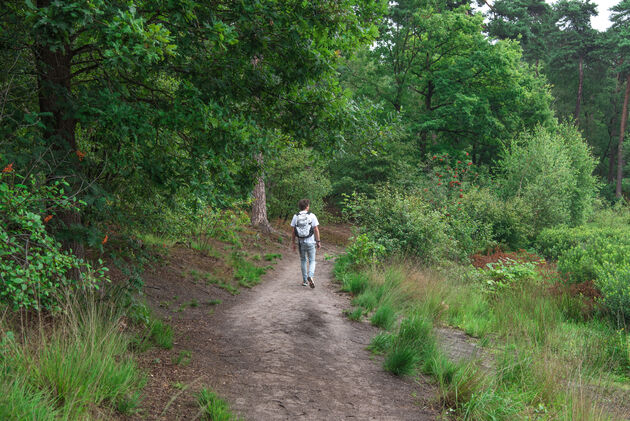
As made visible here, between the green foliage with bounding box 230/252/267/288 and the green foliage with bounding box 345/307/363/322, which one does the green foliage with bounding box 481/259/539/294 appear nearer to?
the green foliage with bounding box 345/307/363/322

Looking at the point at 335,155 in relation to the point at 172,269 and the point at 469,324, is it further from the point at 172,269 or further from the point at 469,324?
the point at 172,269

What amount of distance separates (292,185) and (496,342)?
14.2m

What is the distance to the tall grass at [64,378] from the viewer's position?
260cm

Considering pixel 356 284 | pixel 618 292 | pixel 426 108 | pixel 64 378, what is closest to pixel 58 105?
pixel 64 378

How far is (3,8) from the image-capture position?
423 centimetres

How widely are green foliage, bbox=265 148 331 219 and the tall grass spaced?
14562 mm

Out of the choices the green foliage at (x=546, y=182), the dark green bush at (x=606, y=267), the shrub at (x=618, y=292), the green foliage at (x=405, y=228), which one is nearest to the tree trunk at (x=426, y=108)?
the green foliage at (x=546, y=182)

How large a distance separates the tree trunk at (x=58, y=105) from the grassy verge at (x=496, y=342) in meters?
3.98

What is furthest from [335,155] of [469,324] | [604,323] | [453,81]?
[453,81]

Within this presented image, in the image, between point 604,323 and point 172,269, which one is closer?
point 604,323

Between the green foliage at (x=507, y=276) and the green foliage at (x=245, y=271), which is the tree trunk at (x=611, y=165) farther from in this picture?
the green foliage at (x=245, y=271)

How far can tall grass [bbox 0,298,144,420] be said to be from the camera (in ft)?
8.54

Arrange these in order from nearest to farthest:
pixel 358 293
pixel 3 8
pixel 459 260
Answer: pixel 3 8 → pixel 358 293 → pixel 459 260

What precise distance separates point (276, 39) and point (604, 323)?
23.9ft
